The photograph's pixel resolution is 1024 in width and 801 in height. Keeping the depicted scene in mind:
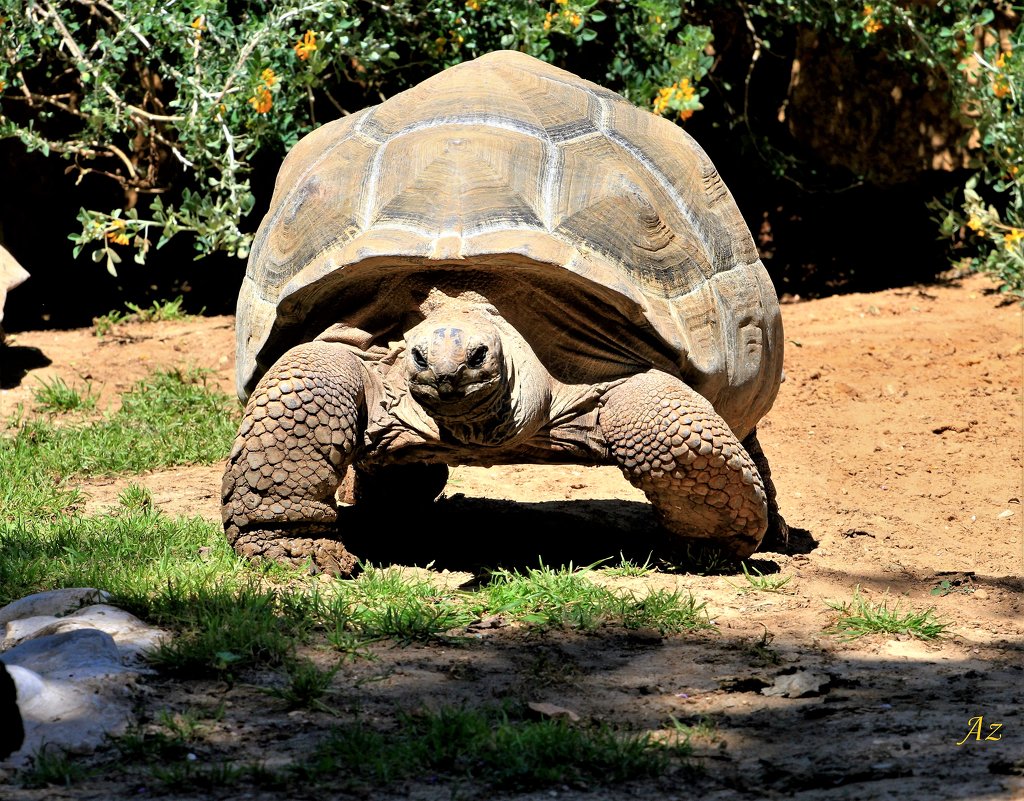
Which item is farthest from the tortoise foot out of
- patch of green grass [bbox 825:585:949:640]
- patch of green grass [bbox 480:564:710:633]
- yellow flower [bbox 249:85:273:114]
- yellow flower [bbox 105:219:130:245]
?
yellow flower [bbox 105:219:130:245]

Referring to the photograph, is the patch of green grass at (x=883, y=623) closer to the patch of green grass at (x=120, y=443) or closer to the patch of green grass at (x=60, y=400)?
the patch of green grass at (x=120, y=443)

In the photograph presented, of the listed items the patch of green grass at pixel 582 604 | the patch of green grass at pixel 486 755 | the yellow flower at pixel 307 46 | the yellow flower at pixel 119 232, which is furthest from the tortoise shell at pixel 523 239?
the yellow flower at pixel 119 232

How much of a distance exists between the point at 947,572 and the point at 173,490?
2.90 meters

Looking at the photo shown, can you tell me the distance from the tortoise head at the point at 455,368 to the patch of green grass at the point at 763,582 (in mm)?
1029

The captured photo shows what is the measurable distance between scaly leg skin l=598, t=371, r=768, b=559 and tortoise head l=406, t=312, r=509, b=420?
51cm

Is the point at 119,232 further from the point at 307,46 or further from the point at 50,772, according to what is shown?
the point at 50,772

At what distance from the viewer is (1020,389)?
22.7ft

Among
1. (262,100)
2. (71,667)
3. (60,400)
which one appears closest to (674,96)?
(262,100)

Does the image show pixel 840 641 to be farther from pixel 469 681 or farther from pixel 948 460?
pixel 948 460

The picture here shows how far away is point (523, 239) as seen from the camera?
159 inches

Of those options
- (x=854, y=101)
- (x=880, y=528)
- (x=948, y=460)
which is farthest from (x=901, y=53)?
(x=880, y=528)

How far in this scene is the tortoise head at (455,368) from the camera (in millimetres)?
3723

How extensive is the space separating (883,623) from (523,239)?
1.53m

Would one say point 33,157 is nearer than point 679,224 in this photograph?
No
